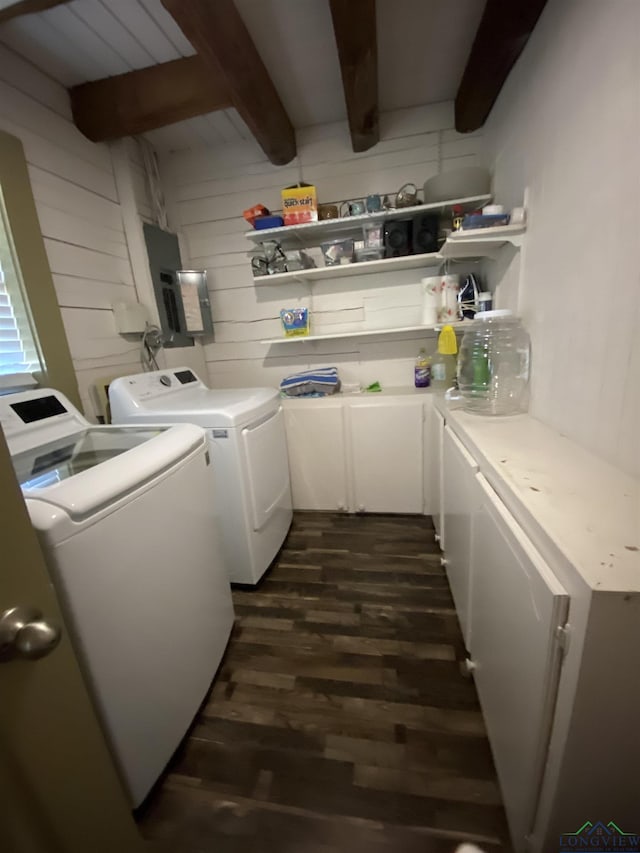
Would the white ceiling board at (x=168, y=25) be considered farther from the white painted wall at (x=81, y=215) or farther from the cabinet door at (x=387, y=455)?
the cabinet door at (x=387, y=455)

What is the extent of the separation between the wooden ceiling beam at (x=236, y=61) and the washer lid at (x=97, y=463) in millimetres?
1400

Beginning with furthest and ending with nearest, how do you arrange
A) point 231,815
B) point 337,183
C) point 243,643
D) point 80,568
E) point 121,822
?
point 337,183 → point 243,643 → point 231,815 → point 80,568 → point 121,822

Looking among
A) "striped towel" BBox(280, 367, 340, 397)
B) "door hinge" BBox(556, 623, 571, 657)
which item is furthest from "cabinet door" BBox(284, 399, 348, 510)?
"door hinge" BBox(556, 623, 571, 657)

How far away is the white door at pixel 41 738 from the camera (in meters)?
0.44

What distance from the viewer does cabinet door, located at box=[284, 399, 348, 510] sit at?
220 centimetres

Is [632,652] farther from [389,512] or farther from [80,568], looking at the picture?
[389,512]

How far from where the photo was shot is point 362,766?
1.01 metres

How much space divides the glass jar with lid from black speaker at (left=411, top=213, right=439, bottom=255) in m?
0.58

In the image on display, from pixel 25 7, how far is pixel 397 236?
5.63ft

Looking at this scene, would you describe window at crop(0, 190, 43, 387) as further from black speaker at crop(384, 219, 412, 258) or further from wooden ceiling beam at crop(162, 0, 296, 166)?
black speaker at crop(384, 219, 412, 258)

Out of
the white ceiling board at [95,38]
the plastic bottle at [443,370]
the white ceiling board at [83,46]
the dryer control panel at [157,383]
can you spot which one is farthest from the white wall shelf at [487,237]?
the white ceiling board at [83,46]

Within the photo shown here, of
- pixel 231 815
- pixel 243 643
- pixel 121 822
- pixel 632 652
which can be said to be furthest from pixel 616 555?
pixel 243 643

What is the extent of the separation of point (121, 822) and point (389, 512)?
1.86 meters

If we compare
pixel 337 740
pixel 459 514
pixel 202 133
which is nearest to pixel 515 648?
pixel 459 514
